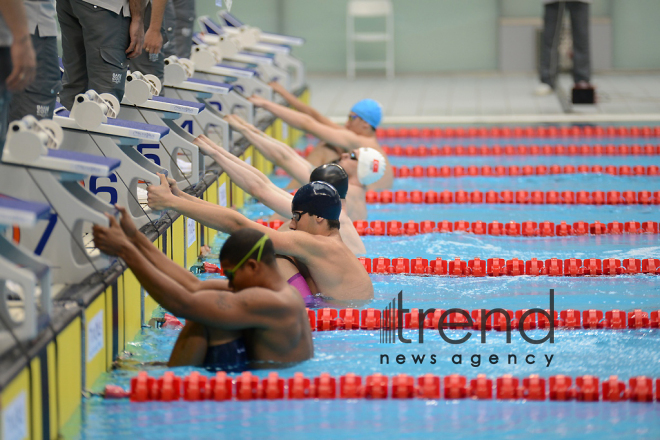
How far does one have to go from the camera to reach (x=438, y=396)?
334cm

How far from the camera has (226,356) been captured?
3287mm

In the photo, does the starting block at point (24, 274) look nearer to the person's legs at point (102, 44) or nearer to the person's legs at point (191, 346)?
the person's legs at point (191, 346)

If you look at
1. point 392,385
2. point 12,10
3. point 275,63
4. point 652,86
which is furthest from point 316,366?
point 652,86

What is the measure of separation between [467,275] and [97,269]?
2215 millimetres

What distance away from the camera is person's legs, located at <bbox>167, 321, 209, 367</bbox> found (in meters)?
3.24

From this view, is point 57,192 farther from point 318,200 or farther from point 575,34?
point 575,34

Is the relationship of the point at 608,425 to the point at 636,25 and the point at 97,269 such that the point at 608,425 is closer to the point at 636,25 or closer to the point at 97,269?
the point at 97,269

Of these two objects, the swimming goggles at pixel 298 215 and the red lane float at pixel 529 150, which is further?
the red lane float at pixel 529 150

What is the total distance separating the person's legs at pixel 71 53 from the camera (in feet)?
15.5

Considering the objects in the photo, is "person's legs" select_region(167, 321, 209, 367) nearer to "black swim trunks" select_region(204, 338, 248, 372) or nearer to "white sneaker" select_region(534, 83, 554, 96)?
"black swim trunks" select_region(204, 338, 248, 372)

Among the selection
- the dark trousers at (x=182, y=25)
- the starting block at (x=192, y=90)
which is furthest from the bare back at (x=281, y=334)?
the dark trousers at (x=182, y=25)

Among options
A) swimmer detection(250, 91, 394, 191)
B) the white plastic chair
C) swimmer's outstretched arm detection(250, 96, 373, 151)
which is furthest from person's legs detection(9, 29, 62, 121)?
the white plastic chair

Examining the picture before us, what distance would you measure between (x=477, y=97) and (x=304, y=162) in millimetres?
6444

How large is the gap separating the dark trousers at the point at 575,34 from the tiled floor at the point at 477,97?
45 cm
